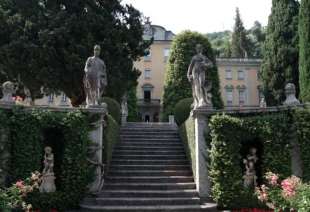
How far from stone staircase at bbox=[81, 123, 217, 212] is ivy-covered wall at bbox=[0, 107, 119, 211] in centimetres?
68

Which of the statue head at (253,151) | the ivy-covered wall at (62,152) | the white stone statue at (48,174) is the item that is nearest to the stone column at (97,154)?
the ivy-covered wall at (62,152)

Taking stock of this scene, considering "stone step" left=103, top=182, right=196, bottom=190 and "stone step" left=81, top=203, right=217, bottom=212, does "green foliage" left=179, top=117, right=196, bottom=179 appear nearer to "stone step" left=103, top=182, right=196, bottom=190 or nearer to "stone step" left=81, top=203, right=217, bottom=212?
"stone step" left=103, top=182, right=196, bottom=190

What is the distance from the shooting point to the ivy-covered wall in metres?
12.2

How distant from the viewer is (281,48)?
32594 mm

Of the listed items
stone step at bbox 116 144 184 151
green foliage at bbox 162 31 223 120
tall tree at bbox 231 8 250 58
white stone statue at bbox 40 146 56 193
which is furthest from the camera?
tall tree at bbox 231 8 250 58

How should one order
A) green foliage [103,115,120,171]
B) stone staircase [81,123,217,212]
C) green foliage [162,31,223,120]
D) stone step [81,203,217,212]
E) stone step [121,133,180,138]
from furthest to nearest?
1. green foliage [162,31,223,120]
2. stone step [121,133,180,138]
3. green foliage [103,115,120,171]
4. stone staircase [81,123,217,212]
5. stone step [81,203,217,212]

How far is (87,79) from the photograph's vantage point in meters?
13.2

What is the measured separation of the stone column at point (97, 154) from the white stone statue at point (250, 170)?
4538 mm

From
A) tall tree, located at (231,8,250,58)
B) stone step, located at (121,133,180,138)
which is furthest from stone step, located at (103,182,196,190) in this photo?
tall tree, located at (231,8,250,58)

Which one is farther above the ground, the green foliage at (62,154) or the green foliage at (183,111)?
the green foliage at (183,111)

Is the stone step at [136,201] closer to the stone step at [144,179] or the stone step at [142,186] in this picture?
the stone step at [142,186]

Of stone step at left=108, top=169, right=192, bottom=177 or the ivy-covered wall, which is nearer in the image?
the ivy-covered wall

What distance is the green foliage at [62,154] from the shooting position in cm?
1220

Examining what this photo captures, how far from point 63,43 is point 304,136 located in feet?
37.0
